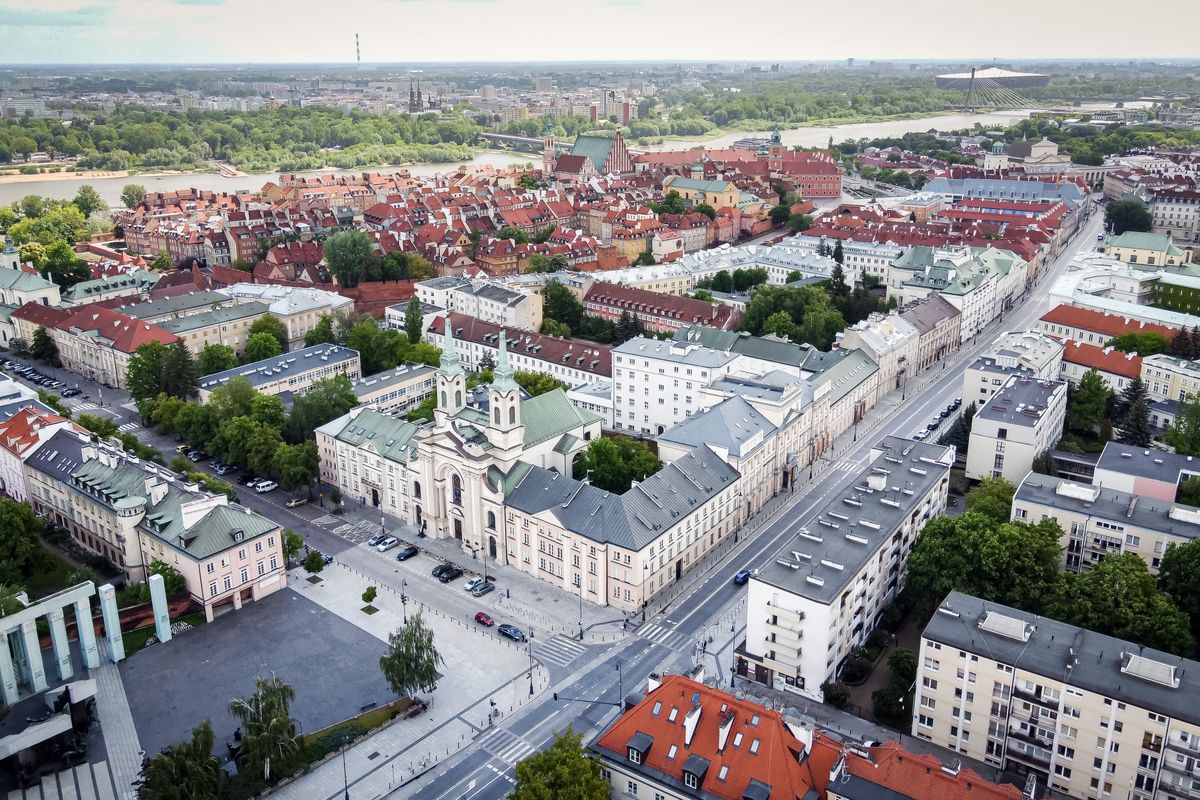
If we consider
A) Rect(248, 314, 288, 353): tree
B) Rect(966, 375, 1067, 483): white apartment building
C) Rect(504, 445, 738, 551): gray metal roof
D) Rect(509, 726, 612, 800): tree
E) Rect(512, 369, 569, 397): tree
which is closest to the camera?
Rect(509, 726, 612, 800): tree

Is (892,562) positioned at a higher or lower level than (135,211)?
lower

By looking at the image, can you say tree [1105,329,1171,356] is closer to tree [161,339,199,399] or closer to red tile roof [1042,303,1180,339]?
red tile roof [1042,303,1180,339]

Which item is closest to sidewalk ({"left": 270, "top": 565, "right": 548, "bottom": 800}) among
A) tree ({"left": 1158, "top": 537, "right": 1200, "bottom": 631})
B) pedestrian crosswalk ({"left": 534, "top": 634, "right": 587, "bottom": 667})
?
pedestrian crosswalk ({"left": 534, "top": 634, "right": 587, "bottom": 667})

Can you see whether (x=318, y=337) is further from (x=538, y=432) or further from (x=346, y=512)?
(x=538, y=432)

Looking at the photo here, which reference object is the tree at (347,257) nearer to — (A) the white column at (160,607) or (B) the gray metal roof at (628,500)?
(B) the gray metal roof at (628,500)

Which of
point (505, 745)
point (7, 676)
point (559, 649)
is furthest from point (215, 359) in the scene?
point (505, 745)

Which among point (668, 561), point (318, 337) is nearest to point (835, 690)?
point (668, 561)
